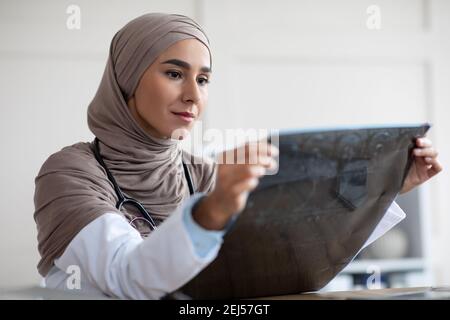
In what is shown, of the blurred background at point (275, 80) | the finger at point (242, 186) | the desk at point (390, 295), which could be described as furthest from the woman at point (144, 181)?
the blurred background at point (275, 80)

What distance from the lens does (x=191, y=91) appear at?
93 centimetres

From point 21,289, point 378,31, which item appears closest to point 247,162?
point 21,289

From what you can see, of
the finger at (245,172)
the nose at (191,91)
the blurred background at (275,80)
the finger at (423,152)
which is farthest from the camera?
the blurred background at (275,80)

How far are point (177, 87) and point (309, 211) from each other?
0.37 m

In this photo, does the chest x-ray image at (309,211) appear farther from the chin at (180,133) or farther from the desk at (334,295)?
the chin at (180,133)

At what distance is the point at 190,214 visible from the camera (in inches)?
23.6

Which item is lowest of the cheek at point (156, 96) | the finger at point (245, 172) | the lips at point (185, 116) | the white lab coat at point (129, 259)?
the white lab coat at point (129, 259)

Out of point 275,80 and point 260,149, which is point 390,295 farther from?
point 275,80

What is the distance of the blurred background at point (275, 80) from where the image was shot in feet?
8.45

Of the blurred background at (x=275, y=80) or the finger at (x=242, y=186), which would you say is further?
the blurred background at (x=275, y=80)

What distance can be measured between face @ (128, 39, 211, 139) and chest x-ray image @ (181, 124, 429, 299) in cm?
32

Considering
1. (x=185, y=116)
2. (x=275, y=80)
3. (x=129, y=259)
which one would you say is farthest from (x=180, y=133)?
(x=275, y=80)

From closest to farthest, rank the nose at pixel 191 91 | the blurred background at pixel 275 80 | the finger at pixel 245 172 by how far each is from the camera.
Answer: the finger at pixel 245 172, the nose at pixel 191 91, the blurred background at pixel 275 80
